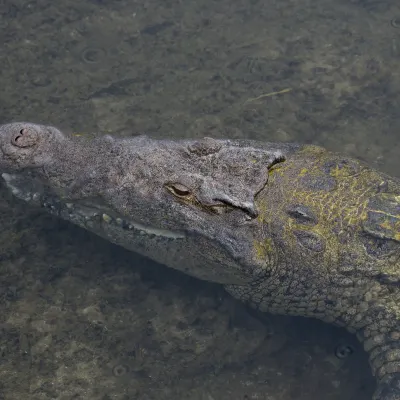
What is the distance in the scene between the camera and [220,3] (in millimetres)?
6836

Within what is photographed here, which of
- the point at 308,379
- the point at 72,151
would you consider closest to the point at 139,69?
the point at 72,151

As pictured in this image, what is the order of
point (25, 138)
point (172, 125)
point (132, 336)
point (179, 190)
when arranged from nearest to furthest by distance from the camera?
point (179, 190) → point (25, 138) → point (132, 336) → point (172, 125)

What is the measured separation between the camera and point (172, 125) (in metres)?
5.80

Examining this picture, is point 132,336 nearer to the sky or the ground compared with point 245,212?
nearer to the ground

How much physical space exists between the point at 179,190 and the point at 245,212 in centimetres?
49

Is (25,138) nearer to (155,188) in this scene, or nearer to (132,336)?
(155,188)

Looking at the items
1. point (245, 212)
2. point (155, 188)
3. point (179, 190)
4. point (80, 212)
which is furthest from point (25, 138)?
point (245, 212)

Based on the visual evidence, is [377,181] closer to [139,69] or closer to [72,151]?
[72,151]

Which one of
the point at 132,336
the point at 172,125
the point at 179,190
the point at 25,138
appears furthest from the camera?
the point at 172,125

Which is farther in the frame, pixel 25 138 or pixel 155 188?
pixel 25 138

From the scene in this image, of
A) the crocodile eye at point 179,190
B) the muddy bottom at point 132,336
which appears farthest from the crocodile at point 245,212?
the muddy bottom at point 132,336

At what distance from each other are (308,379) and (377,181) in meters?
1.74

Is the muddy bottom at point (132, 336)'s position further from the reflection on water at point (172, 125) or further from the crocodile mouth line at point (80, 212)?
the crocodile mouth line at point (80, 212)

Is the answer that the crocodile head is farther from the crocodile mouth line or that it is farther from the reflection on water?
the reflection on water
